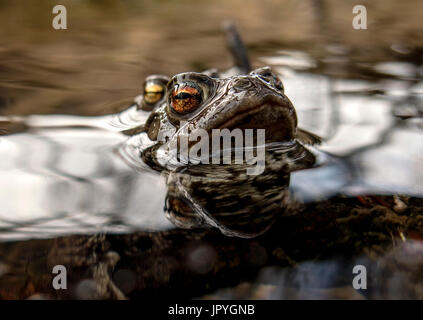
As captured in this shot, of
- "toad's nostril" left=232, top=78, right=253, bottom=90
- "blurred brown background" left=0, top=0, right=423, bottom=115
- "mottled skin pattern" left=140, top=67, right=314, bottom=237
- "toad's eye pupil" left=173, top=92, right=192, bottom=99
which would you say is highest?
"blurred brown background" left=0, top=0, right=423, bottom=115

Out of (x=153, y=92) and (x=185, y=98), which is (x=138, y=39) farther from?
(x=185, y=98)

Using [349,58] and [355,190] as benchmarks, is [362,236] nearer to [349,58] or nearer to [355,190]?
[355,190]

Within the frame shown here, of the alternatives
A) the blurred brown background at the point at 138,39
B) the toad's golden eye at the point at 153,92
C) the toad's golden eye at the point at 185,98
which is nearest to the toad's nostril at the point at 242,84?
the toad's golden eye at the point at 185,98

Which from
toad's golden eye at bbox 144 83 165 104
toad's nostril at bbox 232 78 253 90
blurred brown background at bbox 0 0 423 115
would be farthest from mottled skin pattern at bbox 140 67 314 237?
blurred brown background at bbox 0 0 423 115

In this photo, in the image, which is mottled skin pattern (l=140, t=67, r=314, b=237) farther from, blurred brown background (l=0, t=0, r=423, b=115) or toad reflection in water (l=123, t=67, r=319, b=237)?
blurred brown background (l=0, t=0, r=423, b=115)

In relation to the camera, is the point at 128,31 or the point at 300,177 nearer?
the point at 300,177
